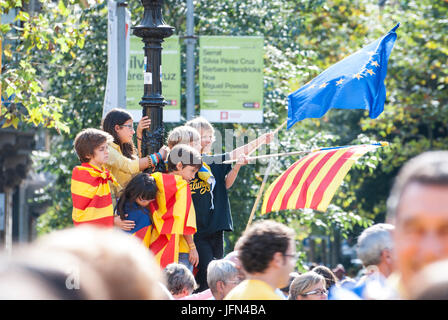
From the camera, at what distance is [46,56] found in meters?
15.1

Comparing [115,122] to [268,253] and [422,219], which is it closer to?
[268,253]

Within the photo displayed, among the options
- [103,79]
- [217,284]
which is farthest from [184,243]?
[103,79]

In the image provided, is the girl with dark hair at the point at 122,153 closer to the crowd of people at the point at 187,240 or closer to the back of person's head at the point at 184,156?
the crowd of people at the point at 187,240

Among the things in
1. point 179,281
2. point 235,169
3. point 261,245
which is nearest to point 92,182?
point 179,281

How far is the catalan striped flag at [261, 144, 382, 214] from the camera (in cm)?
827

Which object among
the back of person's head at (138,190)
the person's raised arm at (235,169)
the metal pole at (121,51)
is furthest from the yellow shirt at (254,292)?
the metal pole at (121,51)

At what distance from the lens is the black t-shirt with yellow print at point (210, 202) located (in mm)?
7730

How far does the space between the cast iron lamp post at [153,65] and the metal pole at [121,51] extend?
1.73 metres

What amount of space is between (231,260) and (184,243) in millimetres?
883

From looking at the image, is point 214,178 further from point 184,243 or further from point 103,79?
point 103,79

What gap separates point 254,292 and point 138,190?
3.42 meters

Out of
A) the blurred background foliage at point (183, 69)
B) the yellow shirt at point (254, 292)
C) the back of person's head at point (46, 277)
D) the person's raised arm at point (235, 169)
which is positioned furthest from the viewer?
the blurred background foliage at point (183, 69)

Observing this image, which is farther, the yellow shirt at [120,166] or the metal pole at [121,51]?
the metal pole at [121,51]

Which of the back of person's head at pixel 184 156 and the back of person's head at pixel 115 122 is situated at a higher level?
the back of person's head at pixel 115 122
